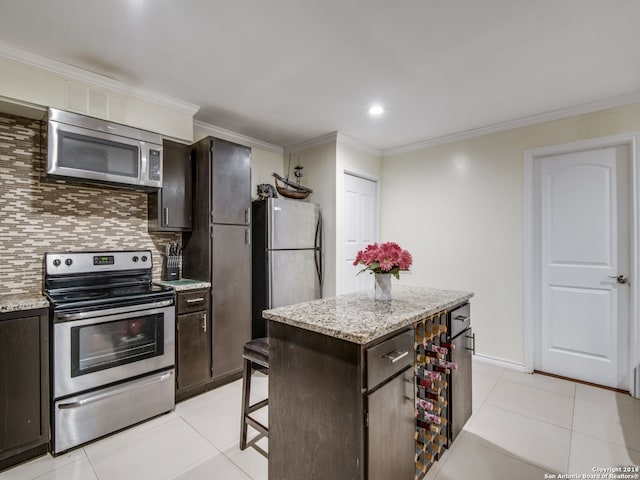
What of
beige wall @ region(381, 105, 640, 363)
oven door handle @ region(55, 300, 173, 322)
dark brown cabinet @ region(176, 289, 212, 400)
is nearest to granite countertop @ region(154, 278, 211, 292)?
dark brown cabinet @ region(176, 289, 212, 400)

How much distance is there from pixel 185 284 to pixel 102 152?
1191mm

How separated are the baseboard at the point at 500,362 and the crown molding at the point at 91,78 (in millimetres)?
3885

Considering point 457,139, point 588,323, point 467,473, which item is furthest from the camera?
point 457,139

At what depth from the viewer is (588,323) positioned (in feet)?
9.60

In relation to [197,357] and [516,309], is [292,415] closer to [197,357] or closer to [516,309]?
[197,357]

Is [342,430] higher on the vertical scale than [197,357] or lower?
higher

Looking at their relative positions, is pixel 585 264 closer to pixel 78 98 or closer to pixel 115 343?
pixel 115 343

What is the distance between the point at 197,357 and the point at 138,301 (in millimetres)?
743

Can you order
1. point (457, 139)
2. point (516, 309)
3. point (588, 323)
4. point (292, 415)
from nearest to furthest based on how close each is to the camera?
point (292, 415)
point (588, 323)
point (516, 309)
point (457, 139)

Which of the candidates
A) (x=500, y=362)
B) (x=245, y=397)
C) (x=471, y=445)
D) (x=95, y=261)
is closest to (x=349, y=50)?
(x=245, y=397)

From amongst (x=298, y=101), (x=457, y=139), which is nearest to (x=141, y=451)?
(x=298, y=101)

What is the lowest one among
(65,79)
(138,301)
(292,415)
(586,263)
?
(292,415)

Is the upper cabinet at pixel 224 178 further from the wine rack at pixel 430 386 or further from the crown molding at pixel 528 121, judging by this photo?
the crown molding at pixel 528 121

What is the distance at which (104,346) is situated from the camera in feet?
7.00
